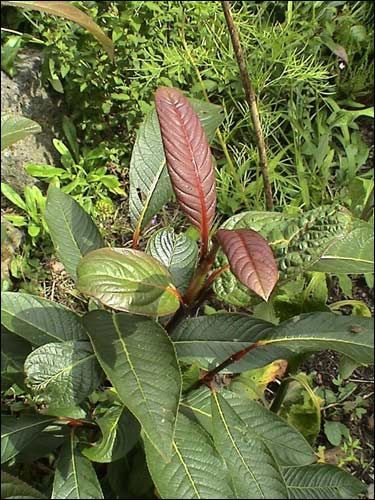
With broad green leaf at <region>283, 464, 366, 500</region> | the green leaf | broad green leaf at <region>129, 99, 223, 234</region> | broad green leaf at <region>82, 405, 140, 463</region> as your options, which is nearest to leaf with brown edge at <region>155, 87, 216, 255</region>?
broad green leaf at <region>129, 99, 223, 234</region>

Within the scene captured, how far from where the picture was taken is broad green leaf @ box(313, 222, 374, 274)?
3.35ft

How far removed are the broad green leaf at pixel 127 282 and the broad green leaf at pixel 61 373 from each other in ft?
0.69

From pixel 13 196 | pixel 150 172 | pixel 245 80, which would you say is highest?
pixel 245 80

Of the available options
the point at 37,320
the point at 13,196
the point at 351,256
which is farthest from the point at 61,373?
the point at 13,196

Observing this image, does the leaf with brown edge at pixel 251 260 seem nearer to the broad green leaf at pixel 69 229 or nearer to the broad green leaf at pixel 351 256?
the broad green leaf at pixel 351 256

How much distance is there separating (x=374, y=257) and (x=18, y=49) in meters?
1.56

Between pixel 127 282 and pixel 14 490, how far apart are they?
1.23 feet

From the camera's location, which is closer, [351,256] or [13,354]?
[351,256]

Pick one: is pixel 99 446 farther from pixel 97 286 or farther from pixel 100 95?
pixel 100 95

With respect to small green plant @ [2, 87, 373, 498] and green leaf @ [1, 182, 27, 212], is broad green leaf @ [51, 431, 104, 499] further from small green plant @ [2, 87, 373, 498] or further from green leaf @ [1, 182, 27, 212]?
green leaf @ [1, 182, 27, 212]

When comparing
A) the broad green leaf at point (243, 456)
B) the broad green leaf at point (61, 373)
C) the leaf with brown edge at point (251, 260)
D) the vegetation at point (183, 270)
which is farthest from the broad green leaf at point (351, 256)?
the broad green leaf at point (61, 373)

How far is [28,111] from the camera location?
2230mm

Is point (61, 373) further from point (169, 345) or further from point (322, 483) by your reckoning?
point (322, 483)

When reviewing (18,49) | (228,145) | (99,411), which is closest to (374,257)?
(99,411)
